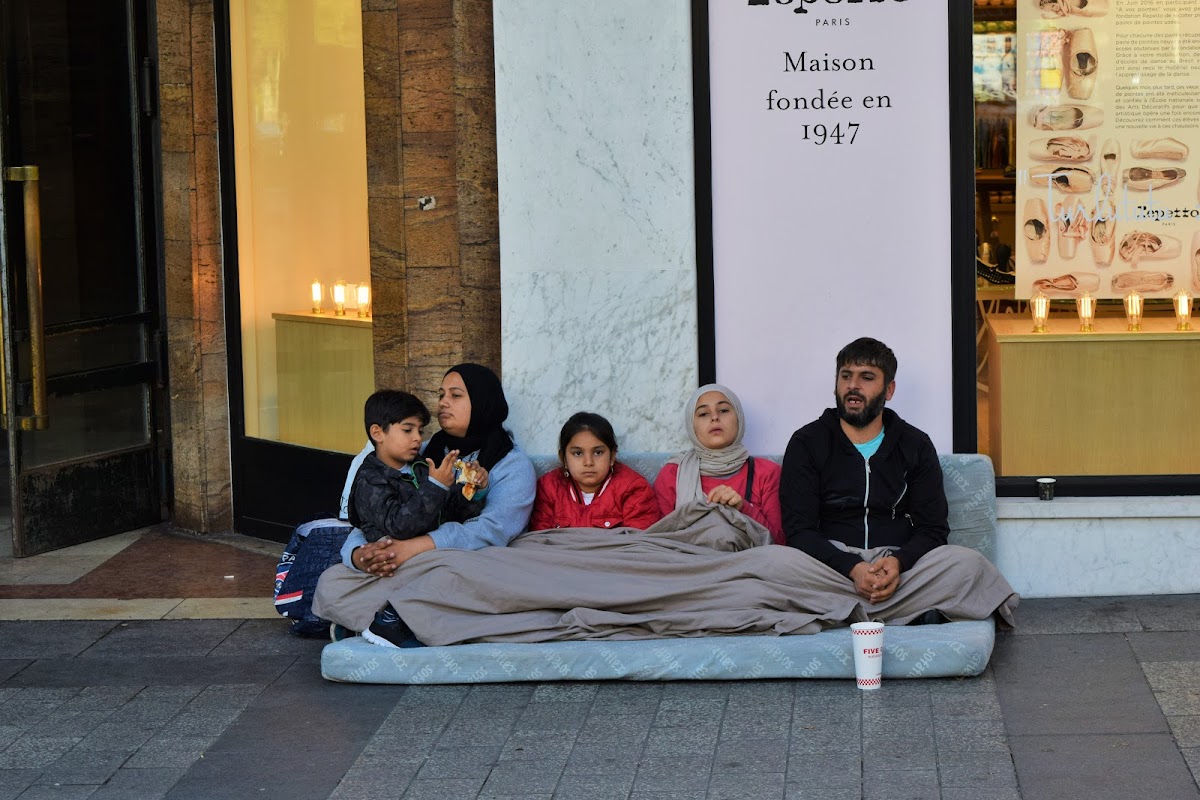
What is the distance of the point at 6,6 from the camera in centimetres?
823

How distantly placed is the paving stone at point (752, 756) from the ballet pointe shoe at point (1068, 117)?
116 inches

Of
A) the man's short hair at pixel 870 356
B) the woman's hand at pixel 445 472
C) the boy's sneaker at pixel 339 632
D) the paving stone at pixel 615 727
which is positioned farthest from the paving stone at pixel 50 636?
the man's short hair at pixel 870 356

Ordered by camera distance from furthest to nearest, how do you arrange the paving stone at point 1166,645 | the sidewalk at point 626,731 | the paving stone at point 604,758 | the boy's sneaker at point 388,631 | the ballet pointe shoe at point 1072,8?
1. the ballet pointe shoe at point 1072,8
2. the boy's sneaker at point 388,631
3. the paving stone at point 1166,645
4. the paving stone at point 604,758
5. the sidewalk at point 626,731

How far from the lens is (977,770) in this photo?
5.09 metres

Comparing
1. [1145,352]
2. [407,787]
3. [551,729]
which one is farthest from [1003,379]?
[407,787]

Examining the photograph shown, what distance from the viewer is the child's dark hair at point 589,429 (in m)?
6.78

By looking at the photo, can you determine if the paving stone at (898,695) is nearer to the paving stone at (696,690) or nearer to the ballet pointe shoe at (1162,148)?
the paving stone at (696,690)

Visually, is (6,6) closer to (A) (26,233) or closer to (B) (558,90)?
(A) (26,233)

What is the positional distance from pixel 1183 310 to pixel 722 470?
6.57 ft

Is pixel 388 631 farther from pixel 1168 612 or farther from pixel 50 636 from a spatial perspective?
pixel 1168 612

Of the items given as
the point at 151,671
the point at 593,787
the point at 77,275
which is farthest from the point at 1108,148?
the point at 77,275

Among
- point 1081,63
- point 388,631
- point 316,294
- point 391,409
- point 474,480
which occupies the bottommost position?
point 388,631

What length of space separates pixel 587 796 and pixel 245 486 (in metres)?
4.16

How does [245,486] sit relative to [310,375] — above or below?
below
